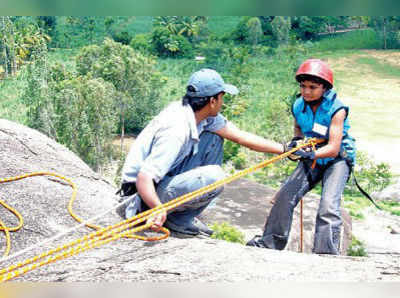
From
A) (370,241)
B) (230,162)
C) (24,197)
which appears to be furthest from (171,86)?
(24,197)

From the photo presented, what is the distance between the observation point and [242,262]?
9.83 feet

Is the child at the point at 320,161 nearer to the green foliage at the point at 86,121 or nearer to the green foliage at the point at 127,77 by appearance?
the green foliage at the point at 86,121

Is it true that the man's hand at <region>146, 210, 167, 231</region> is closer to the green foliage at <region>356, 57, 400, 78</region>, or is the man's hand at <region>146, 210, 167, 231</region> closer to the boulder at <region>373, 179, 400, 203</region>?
the boulder at <region>373, 179, 400, 203</region>

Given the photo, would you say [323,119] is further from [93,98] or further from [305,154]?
[93,98]

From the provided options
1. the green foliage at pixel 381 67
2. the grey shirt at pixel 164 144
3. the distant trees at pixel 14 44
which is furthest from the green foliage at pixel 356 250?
the green foliage at pixel 381 67

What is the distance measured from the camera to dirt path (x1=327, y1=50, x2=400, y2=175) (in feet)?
40.8

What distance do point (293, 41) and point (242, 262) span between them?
56.4 ft

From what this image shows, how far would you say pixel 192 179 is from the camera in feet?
10.6

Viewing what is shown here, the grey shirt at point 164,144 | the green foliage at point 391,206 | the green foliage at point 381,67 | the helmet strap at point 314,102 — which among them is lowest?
the green foliage at point 391,206

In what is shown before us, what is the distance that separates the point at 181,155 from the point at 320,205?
0.90 meters

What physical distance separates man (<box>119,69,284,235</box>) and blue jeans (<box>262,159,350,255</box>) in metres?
0.51

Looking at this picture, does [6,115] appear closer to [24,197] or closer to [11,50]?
[11,50]

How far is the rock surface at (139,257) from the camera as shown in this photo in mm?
2869

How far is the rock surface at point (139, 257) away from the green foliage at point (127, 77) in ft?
26.1
